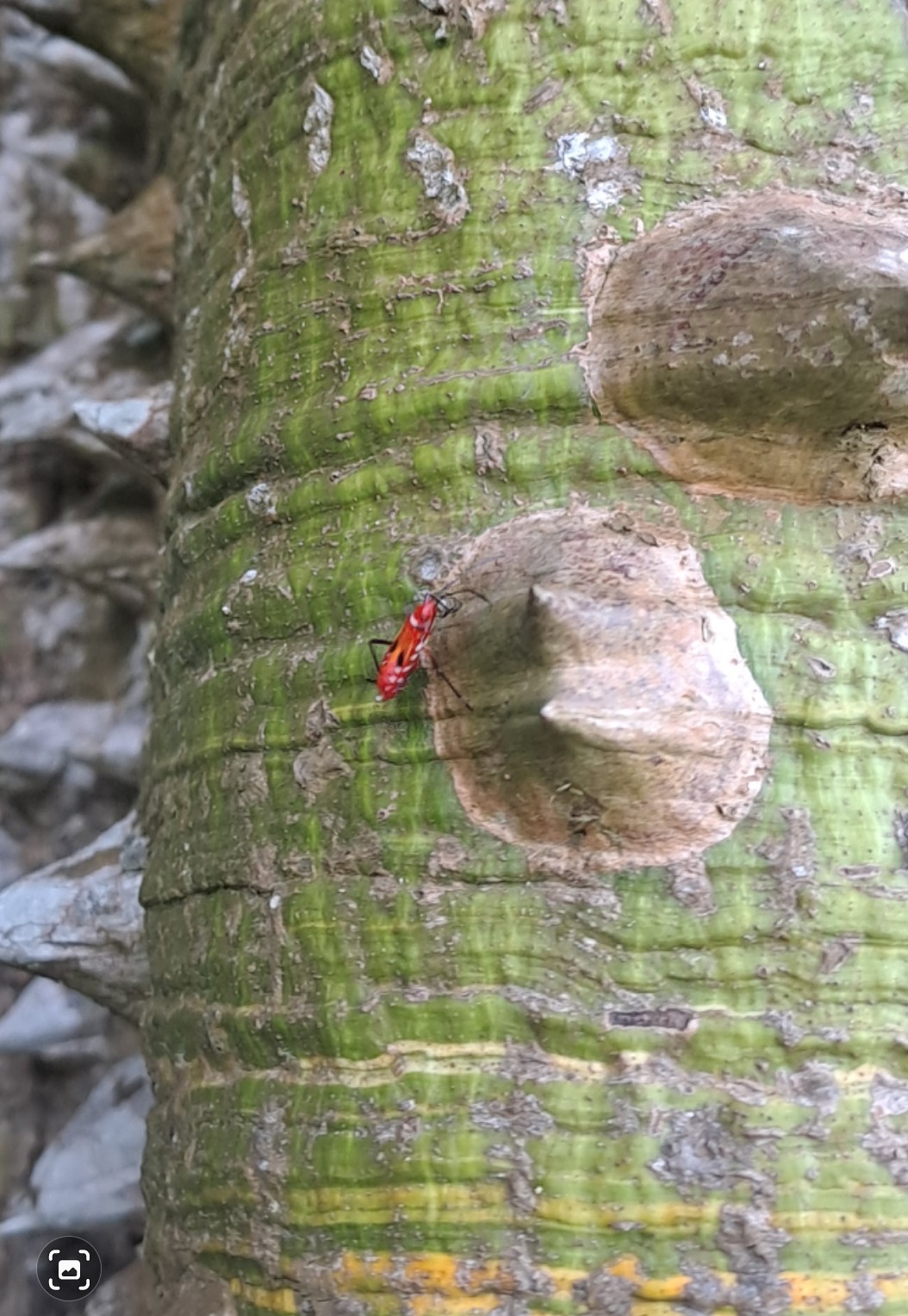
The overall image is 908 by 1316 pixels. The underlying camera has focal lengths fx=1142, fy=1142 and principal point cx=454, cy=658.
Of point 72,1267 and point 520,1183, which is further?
point 72,1267

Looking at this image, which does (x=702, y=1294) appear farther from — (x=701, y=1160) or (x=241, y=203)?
(x=241, y=203)

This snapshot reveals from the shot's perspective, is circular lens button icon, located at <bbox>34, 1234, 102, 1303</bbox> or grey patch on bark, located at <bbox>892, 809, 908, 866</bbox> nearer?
grey patch on bark, located at <bbox>892, 809, 908, 866</bbox>

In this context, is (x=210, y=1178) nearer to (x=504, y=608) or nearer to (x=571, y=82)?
(x=504, y=608)

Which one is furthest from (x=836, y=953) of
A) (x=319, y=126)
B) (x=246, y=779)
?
(x=319, y=126)

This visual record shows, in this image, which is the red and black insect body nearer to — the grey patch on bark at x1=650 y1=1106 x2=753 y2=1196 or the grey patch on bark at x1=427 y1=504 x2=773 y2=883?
the grey patch on bark at x1=427 y1=504 x2=773 y2=883

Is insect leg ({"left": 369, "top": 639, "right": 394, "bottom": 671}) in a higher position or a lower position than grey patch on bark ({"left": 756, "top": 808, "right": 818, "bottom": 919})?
higher

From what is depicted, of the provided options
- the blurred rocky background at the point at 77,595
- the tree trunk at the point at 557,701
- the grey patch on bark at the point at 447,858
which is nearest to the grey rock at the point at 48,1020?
the blurred rocky background at the point at 77,595

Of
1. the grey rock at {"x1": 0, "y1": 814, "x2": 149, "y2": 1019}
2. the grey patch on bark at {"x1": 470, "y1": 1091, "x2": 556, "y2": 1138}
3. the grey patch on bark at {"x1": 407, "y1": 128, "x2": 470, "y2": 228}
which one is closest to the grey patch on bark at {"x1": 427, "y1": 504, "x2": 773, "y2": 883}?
the grey patch on bark at {"x1": 470, "y1": 1091, "x2": 556, "y2": 1138}
